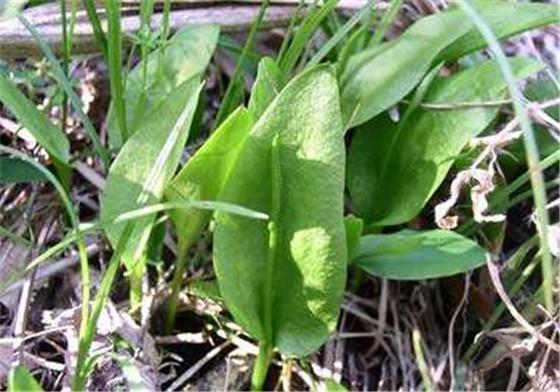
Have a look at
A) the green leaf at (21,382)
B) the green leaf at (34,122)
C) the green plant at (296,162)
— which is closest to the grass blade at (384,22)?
the green plant at (296,162)

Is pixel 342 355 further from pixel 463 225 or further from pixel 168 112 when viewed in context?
pixel 168 112

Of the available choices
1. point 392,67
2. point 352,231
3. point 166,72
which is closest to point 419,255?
point 352,231

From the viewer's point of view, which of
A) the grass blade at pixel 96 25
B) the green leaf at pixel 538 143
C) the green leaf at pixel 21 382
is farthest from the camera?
the green leaf at pixel 538 143

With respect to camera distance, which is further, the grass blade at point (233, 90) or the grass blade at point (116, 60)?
the grass blade at point (233, 90)

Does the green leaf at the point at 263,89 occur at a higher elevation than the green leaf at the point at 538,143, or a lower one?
higher

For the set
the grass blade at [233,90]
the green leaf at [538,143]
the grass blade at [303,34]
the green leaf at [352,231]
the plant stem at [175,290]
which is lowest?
the plant stem at [175,290]

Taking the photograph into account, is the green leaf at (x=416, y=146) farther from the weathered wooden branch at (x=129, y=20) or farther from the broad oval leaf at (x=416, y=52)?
the weathered wooden branch at (x=129, y=20)
